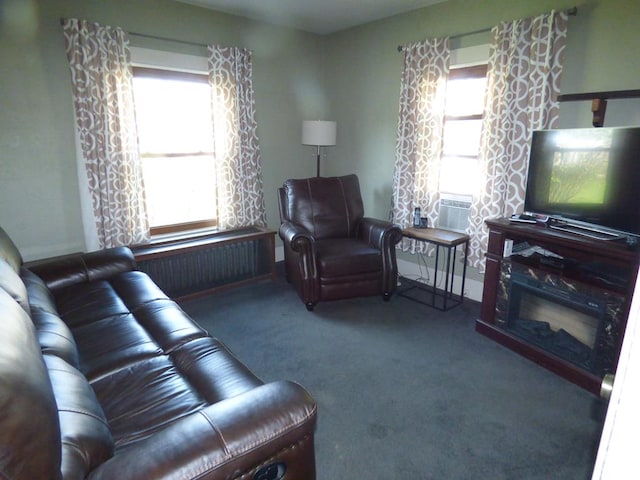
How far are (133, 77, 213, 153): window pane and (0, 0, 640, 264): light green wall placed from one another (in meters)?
0.36

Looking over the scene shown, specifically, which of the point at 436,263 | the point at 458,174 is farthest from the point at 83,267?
the point at 458,174

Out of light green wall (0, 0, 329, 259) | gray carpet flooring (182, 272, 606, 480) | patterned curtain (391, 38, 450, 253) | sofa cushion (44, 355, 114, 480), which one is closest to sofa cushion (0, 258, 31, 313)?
sofa cushion (44, 355, 114, 480)

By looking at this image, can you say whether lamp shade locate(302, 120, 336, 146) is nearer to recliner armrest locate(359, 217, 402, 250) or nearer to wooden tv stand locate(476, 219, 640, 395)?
recliner armrest locate(359, 217, 402, 250)

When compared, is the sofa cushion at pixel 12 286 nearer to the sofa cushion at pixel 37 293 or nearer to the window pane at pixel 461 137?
the sofa cushion at pixel 37 293

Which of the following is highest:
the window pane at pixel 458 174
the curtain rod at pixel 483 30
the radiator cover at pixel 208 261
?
the curtain rod at pixel 483 30

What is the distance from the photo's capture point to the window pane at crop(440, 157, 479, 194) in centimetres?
342

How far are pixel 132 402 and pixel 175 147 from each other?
2.78 meters

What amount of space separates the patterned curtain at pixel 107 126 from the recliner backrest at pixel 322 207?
133 cm

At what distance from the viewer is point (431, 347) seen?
2689 millimetres

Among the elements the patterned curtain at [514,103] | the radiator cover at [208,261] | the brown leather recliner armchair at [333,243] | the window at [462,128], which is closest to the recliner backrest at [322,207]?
the brown leather recliner armchair at [333,243]

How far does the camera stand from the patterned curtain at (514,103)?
8.84 feet

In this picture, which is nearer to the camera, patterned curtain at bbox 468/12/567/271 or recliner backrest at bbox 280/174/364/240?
patterned curtain at bbox 468/12/567/271

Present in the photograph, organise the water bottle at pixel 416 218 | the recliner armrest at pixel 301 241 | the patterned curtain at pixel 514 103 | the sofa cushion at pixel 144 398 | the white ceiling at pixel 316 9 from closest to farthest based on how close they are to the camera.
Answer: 1. the sofa cushion at pixel 144 398
2. the patterned curtain at pixel 514 103
3. the recliner armrest at pixel 301 241
4. the white ceiling at pixel 316 9
5. the water bottle at pixel 416 218

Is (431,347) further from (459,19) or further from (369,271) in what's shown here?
(459,19)
